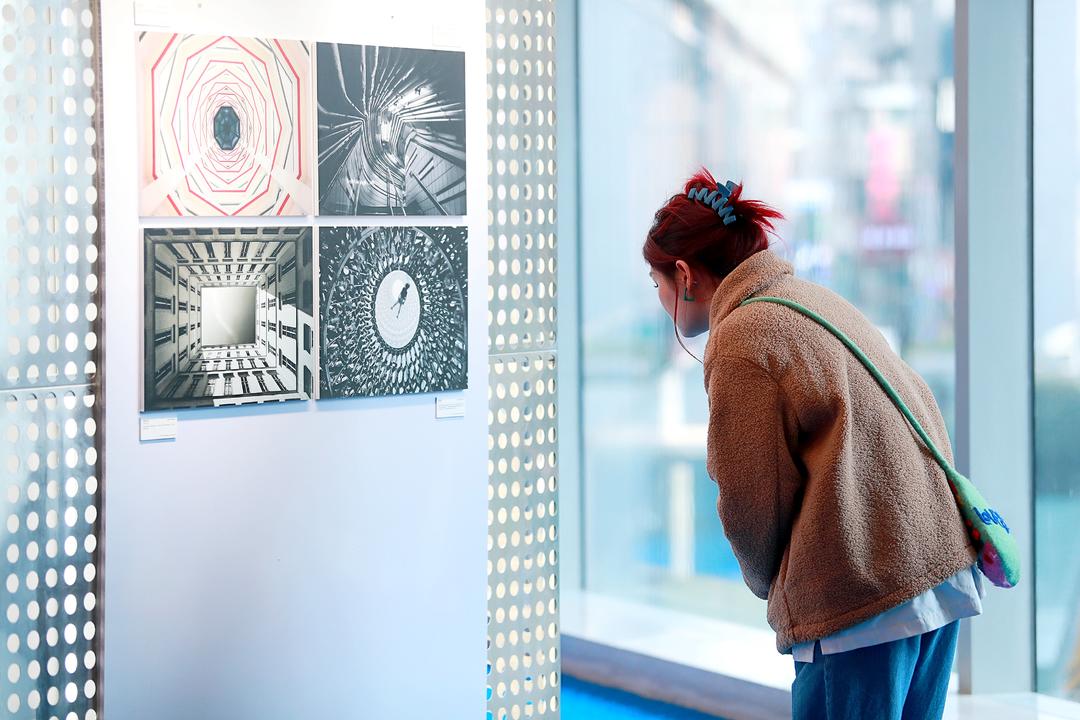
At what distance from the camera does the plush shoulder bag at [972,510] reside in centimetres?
225

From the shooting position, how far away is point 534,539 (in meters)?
3.74

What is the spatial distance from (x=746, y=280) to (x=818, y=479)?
402 millimetres

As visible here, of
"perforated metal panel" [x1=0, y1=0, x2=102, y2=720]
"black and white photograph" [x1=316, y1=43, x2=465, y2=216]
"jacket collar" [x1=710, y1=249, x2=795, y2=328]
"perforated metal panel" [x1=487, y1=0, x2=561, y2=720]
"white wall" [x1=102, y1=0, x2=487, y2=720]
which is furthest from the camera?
"perforated metal panel" [x1=487, y1=0, x2=561, y2=720]

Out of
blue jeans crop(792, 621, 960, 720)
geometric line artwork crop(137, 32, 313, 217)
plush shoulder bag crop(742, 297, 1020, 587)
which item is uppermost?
geometric line artwork crop(137, 32, 313, 217)

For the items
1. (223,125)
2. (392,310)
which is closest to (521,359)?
(392,310)

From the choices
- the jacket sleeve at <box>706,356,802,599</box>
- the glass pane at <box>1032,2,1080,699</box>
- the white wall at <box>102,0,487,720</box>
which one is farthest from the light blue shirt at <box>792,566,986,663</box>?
the glass pane at <box>1032,2,1080,699</box>

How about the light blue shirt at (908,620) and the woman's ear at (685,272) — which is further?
the woman's ear at (685,272)

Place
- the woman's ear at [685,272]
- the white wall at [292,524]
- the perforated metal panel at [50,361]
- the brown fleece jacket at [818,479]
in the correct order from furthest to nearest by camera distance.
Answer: the white wall at [292,524]
the perforated metal panel at [50,361]
the woman's ear at [685,272]
the brown fleece jacket at [818,479]

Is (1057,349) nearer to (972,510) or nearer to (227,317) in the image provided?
(972,510)

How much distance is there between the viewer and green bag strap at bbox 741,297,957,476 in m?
2.24

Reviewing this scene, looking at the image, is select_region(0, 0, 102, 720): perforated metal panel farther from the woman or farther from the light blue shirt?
the light blue shirt

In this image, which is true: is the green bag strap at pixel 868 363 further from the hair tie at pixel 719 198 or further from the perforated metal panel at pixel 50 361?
the perforated metal panel at pixel 50 361

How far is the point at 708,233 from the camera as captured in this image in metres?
2.39

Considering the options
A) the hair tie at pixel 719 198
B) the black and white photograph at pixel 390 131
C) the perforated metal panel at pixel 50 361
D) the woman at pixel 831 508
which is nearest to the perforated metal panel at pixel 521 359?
the black and white photograph at pixel 390 131
